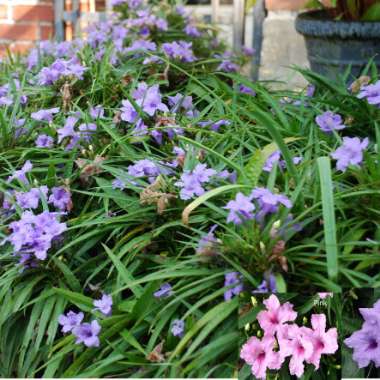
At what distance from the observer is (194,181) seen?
151 cm

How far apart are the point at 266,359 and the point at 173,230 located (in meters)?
0.39

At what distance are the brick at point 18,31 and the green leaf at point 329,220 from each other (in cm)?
322

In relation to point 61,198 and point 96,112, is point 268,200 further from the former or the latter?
point 96,112

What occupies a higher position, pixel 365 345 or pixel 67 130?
pixel 67 130

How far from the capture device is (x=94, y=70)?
2314mm

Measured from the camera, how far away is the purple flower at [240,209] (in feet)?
4.29

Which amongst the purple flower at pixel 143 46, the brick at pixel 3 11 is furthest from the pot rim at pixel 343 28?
the brick at pixel 3 11

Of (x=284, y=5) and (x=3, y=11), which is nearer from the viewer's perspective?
(x=284, y=5)

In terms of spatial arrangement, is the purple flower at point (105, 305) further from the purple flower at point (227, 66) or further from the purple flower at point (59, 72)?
the purple flower at point (227, 66)

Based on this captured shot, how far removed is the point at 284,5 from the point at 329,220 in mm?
2849

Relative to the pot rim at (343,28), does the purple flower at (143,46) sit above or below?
below

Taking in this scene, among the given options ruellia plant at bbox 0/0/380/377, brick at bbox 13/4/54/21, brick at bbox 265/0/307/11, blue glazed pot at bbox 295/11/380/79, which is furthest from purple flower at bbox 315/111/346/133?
brick at bbox 13/4/54/21

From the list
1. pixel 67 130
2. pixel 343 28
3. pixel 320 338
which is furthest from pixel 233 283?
pixel 343 28

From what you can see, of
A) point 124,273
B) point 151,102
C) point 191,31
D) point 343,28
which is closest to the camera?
point 124,273
